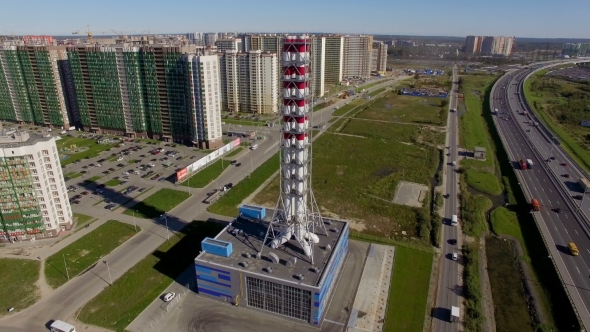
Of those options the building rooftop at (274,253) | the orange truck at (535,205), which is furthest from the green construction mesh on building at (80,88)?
the orange truck at (535,205)

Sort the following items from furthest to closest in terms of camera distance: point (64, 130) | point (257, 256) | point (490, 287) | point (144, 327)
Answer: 1. point (64, 130)
2. point (490, 287)
3. point (257, 256)
4. point (144, 327)

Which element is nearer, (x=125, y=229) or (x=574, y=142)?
(x=125, y=229)

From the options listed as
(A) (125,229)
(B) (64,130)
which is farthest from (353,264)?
(B) (64,130)

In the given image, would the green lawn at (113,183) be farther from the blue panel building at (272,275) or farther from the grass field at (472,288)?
the grass field at (472,288)

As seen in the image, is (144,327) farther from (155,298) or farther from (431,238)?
(431,238)

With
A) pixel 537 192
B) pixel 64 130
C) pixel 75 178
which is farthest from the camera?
pixel 64 130

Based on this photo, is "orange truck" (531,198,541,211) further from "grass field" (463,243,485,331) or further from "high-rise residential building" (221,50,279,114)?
"high-rise residential building" (221,50,279,114)
